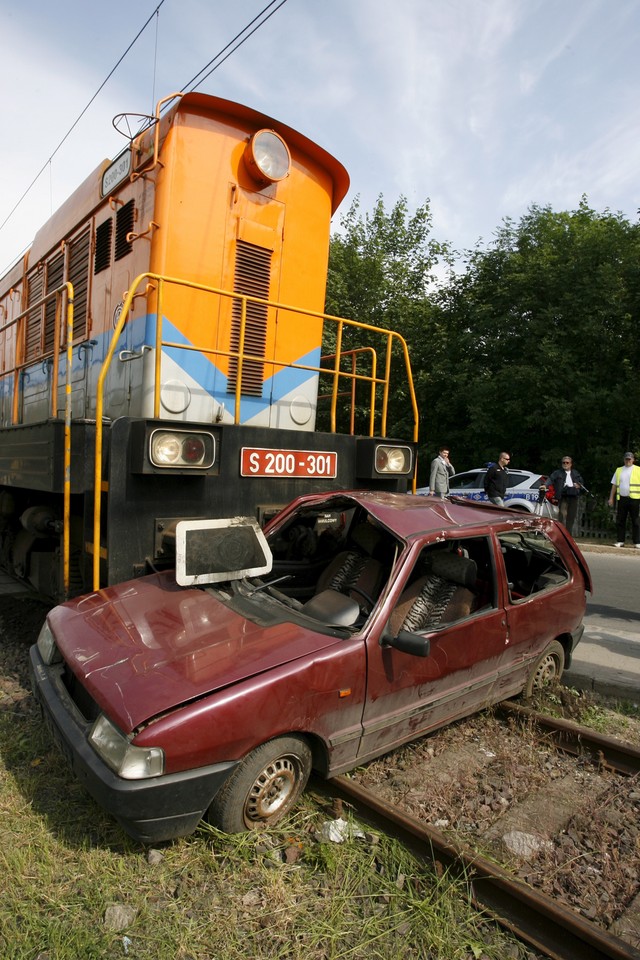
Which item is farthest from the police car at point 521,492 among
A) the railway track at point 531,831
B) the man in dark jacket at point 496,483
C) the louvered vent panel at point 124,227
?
the railway track at point 531,831

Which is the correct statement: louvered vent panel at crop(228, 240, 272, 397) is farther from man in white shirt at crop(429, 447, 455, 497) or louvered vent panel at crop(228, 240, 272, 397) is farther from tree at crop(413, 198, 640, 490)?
tree at crop(413, 198, 640, 490)

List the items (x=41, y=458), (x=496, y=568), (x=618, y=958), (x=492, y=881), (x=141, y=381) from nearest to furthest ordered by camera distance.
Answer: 1. (x=618, y=958)
2. (x=492, y=881)
3. (x=496, y=568)
4. (x=41, y=458)
5. (x=141, y=381)

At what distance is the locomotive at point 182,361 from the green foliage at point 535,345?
1172 centimetres

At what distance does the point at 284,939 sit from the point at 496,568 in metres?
2.26

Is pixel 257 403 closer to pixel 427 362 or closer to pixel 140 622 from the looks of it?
pixel 140 622

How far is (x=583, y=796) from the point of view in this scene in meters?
3.20

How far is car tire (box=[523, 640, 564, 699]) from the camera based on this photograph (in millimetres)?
4160

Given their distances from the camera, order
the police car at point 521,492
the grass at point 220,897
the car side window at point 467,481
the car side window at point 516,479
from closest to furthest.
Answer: the grass at point 220,897
the police car at point 521,492
the car side window at point 516,479
the car side window at point 467,481

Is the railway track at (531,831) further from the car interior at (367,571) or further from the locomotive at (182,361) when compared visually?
the locomotive at (182,361)

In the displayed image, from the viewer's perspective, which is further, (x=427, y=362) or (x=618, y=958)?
(x=427, y=362)

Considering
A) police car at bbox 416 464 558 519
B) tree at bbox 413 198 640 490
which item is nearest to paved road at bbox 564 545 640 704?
police car at bbox 416 464 558 519

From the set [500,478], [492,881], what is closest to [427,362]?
[500,478]

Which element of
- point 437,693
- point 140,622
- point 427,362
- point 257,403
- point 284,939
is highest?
point 427,362

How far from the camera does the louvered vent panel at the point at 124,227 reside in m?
5.01
